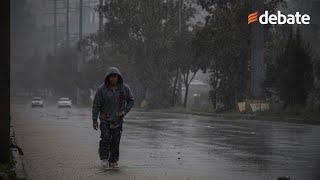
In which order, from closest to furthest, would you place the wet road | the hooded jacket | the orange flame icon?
the wet road
the hooded jacket
the orange flame icon

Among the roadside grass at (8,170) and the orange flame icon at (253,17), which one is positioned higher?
the orange flame icon at (253,17)

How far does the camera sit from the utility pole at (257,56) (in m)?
47.3

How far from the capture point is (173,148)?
61.1ft

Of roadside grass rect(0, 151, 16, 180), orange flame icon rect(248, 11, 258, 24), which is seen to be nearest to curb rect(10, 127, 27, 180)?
roadside grass rect(0, 151, 16, 180)

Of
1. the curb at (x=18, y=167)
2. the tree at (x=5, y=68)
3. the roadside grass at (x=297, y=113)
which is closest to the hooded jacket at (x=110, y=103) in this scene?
the curb at (x=18, y=167)

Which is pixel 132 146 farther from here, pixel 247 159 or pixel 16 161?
pixel 16 161

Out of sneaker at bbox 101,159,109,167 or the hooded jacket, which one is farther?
sneaker at bbox 101,159,109,167

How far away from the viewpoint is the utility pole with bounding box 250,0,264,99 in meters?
47.3

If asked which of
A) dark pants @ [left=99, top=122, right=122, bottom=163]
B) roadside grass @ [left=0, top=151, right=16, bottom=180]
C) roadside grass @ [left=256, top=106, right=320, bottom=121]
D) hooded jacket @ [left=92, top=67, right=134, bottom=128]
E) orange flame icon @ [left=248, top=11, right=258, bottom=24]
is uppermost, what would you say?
orange flame icon @ [left=248, top=11, right=258, bottom=24]

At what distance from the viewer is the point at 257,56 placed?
47438mm

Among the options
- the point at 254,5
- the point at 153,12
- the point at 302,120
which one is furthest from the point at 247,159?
the point at 153,12

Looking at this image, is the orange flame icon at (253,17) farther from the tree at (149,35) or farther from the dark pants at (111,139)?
the dark pants at (111,139)

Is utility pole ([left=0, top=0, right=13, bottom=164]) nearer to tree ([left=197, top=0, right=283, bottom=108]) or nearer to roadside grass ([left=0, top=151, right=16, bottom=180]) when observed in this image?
roadside grass ([left=0, top=151, right=16, bottom=180])

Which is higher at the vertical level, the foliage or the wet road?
the foliage
